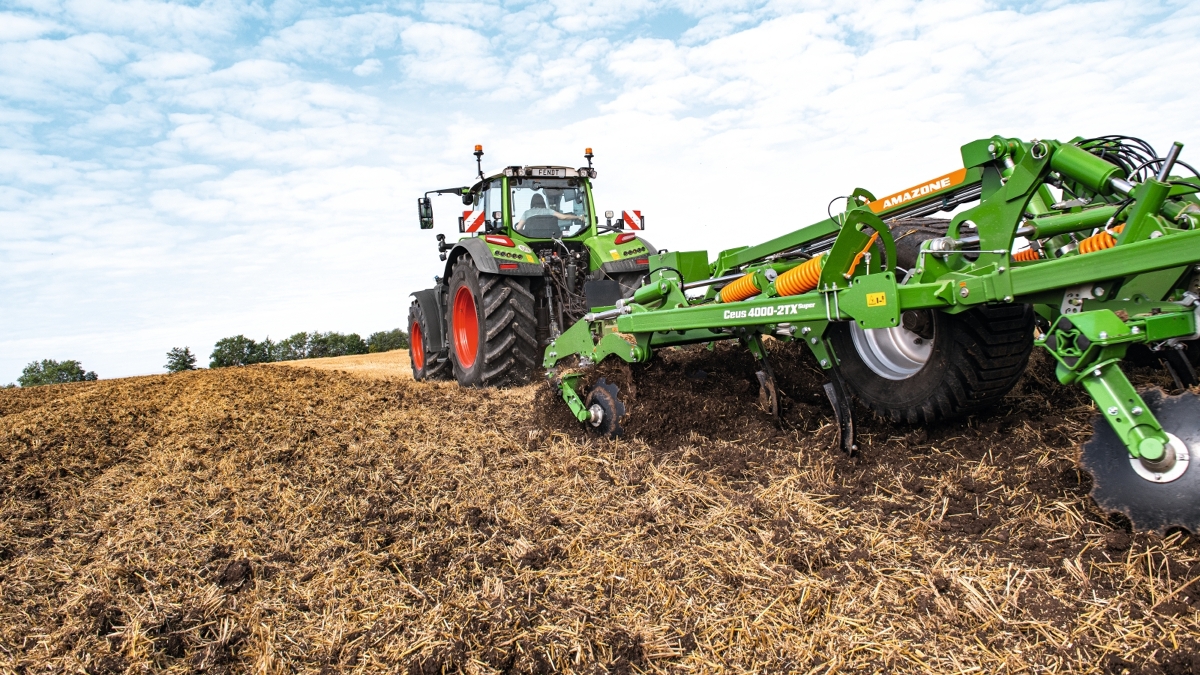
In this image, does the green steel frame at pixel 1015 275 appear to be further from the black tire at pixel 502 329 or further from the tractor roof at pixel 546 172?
the tractor roof at pixel 546 172

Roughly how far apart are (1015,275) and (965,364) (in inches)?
28.5

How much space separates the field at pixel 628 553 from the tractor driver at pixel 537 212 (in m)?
3.71

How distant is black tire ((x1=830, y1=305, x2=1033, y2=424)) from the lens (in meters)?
3.12

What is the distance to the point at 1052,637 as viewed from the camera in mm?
1883

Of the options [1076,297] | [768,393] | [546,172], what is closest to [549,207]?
[546,172]

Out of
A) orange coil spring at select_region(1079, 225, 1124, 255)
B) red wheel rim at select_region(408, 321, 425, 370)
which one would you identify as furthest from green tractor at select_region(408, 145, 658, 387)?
orange coil spring at select_region(1079, 225, 1124, 255)

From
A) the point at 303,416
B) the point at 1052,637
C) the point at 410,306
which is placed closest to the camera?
the point at 1052,637

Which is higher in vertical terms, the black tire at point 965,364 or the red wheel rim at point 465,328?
the red wheel rim at point 465,328

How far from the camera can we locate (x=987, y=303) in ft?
8.71

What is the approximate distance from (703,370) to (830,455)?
50.4 inches

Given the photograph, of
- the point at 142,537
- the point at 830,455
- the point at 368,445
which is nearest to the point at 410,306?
the point at 368,445

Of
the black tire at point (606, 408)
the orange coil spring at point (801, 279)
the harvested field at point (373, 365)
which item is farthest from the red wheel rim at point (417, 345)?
the orange coil spring at point (801, 279)

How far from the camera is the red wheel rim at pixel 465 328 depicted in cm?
746

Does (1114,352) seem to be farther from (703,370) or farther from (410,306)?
(410,306)
